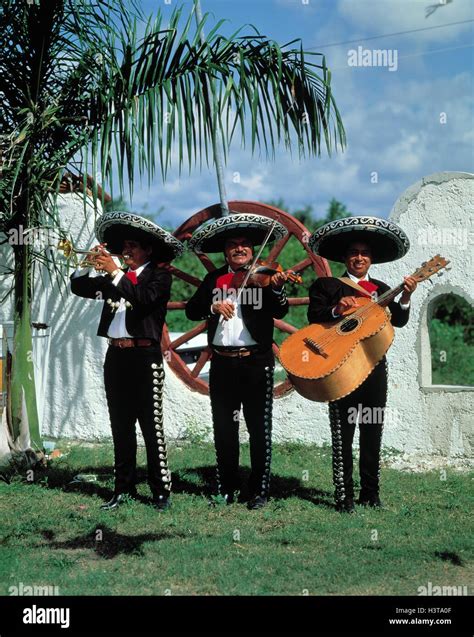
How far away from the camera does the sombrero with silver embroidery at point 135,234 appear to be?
19.0ft

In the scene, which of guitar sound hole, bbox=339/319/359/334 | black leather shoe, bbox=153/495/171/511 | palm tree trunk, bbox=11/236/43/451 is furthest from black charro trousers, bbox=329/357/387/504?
palm tree trunk, bbox=11/236/43/451

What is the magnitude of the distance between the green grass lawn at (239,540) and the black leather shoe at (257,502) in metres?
0.06

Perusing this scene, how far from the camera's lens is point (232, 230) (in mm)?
5883

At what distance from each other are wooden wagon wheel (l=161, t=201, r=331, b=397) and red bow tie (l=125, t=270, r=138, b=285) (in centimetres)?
156

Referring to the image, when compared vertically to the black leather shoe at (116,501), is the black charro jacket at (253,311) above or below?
above

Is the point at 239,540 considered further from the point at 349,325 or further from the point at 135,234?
the point at 135,234

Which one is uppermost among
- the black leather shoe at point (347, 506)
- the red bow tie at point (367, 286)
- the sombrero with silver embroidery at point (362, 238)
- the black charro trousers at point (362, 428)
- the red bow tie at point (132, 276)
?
the sombrero with silver embroidery at point (362, 238)

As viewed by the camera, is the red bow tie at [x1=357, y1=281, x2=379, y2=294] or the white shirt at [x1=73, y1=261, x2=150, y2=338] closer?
the red bow tie at [x1=357, y1=281, x2=379, y2=294]

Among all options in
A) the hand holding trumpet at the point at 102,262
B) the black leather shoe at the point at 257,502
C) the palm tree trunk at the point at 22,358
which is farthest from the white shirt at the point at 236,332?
the palm tree trunk at the point at 22,358

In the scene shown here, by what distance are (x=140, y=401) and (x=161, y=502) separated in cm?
68

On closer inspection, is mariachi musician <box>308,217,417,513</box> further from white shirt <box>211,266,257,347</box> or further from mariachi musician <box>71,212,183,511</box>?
mariachi musician <box>71,212,183,511</box>

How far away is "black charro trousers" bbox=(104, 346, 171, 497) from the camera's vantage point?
5.97 meters

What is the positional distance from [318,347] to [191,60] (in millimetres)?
2386

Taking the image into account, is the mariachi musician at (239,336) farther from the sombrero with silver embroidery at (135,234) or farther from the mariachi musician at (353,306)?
the mariachi musician at (353,306)
